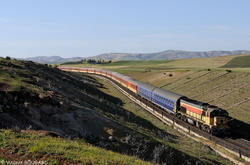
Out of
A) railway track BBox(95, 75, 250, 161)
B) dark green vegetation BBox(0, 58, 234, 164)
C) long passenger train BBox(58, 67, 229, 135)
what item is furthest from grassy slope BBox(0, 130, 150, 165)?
long passenger train BBox(58, 67, 229, 135)

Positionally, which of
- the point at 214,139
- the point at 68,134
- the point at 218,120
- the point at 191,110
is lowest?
the point at 214,139

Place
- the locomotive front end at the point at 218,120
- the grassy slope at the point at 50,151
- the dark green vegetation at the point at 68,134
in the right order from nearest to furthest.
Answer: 1. the grassy slope at the point at 50,151
2. the dark green vegetation at the point at 68,134
3. the locomotive front end at the point at 218,120

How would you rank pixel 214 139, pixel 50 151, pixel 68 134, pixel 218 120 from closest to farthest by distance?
pixel 50 151, pixel 68 134, pixel 214 139, pixel 218 120

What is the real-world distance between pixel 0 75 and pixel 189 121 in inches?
1097

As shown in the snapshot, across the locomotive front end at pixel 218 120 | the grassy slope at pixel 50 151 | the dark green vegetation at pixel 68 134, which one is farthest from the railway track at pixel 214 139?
the grassy slope at pixel 50 151

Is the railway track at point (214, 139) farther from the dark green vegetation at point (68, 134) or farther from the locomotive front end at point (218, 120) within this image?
the dark green vegetation at point (68, 134)

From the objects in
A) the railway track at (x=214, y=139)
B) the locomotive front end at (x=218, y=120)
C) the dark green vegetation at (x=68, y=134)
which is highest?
the dark green vegetation at (x=68, y=134)

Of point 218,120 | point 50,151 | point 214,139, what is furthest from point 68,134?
point 218,120

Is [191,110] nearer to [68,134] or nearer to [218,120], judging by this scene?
[218,120]

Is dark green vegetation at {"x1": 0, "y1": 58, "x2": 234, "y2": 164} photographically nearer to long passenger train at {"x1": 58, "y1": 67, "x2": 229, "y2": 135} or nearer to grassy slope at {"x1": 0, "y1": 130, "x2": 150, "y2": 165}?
grassy slope at {"x1": 0, "y1": 130, "x2": 150, "y2": 165}

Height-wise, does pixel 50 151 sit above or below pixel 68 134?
above

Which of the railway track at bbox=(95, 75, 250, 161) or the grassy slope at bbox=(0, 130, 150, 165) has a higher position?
the grassy slope at bbox=(0, 130, 150, 165)

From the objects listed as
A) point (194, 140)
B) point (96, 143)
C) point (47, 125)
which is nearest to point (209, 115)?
point (194, 140)

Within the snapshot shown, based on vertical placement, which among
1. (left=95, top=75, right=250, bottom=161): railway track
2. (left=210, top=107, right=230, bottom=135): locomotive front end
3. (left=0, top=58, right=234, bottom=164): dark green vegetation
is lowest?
(left=95, top=75, right=250, bottom=161): railway track
